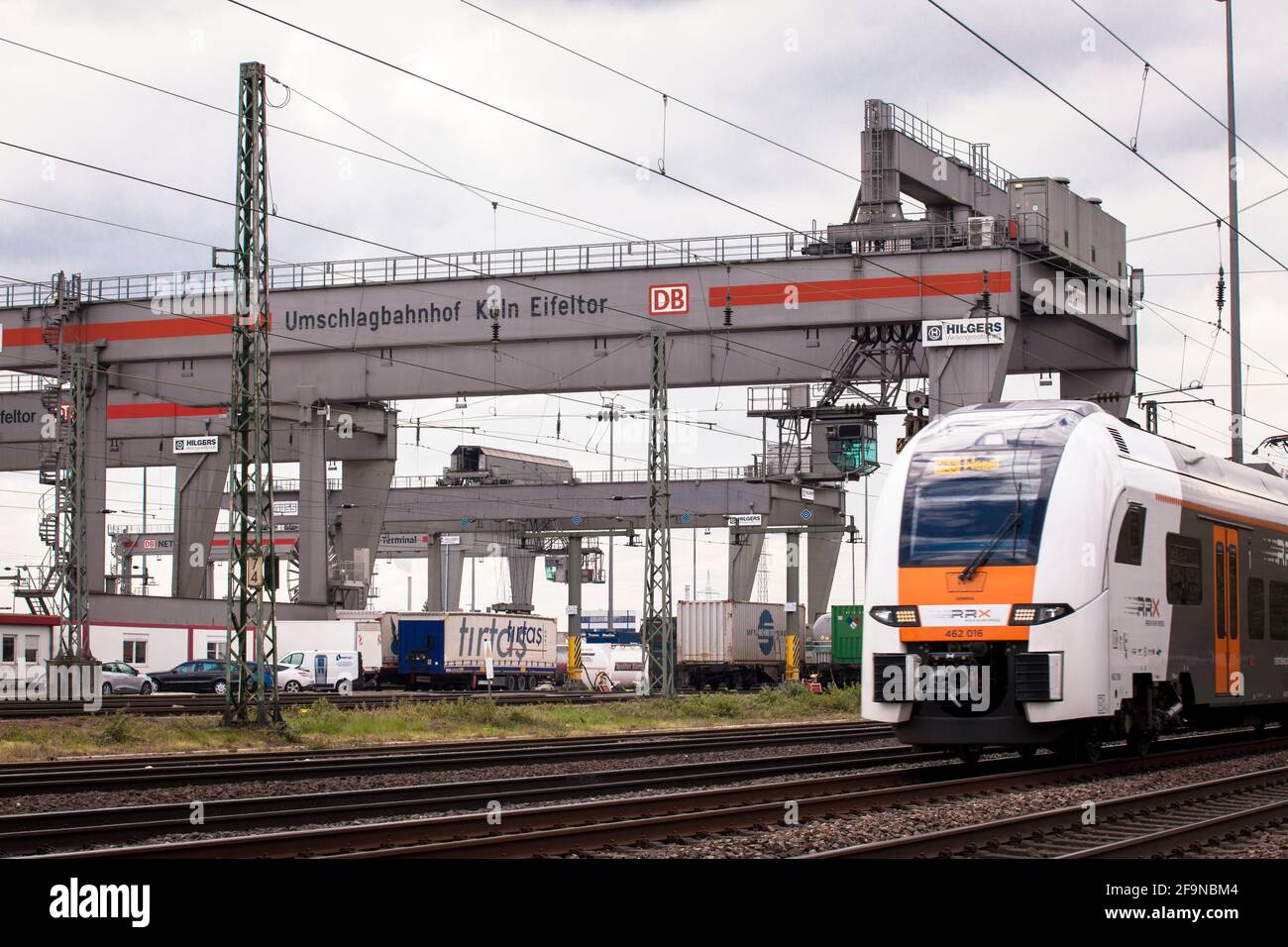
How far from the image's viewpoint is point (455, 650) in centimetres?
5853

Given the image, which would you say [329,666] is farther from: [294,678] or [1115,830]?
[1115,830]

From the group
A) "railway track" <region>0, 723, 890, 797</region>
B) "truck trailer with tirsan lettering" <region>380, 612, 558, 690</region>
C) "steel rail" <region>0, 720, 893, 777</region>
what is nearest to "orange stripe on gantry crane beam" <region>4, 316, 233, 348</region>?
"steel rail" <region>0, 720, 893, 777</region>

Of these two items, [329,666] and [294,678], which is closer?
[294,678]

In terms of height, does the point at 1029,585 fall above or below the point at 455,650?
above

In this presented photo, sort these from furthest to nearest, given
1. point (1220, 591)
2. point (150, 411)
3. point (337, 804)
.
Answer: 1. point (150, 411)
2. point (1220, 591)
3. point (337, 804)

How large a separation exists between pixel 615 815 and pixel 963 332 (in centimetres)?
2420

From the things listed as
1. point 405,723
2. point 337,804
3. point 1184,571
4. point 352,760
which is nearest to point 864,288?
point 405,723

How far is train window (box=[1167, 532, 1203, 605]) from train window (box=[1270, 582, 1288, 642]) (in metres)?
2.94

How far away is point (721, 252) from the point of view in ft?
121

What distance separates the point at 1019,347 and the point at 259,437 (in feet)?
69.6

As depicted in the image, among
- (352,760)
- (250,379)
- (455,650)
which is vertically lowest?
(455,650)
